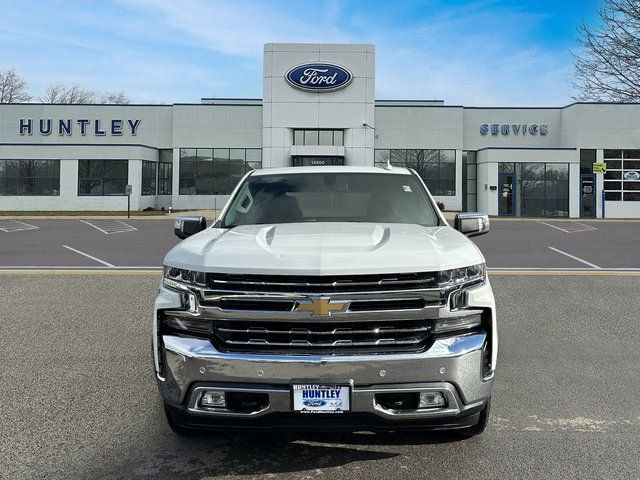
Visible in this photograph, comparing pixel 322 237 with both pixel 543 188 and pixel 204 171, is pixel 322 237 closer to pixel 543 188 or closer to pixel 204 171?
pixel 543 188

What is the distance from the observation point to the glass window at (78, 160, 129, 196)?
3788cm

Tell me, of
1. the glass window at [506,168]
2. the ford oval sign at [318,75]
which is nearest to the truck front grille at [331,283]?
the ford oval sign at [318,75]

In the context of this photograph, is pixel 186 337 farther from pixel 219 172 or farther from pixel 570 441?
pixel 219 172

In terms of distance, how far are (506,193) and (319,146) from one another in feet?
42.3

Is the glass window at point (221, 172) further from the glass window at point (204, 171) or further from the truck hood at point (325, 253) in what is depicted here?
the truck hood at point (325, 253)

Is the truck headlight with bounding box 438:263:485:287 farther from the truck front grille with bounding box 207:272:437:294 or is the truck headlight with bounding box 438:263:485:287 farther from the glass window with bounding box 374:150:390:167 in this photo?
the glass window with bounding box 374:150:390:167

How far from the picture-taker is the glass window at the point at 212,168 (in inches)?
1567

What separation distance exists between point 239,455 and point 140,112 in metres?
41.1

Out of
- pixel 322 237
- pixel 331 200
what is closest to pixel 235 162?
pixel 331 200

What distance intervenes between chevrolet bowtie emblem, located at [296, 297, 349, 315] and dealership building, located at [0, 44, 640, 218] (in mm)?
33773

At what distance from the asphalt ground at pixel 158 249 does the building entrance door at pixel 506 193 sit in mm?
16455

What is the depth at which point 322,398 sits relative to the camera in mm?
2859

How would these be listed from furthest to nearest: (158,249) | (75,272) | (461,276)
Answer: (158,249), (75,272), (461,276)

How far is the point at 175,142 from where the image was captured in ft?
131
